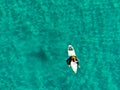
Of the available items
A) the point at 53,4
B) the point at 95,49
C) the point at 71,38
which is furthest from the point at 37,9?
the point at 95,49

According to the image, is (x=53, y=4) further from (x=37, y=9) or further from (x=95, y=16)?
(x=95, y=16)

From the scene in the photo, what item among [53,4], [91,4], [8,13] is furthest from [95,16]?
[8,13]

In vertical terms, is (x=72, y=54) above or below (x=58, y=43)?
below

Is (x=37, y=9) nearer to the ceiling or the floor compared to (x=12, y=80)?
nearer to the ceiling

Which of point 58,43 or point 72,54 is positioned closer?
point 72,54

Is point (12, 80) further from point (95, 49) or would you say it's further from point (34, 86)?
point (95, 49)

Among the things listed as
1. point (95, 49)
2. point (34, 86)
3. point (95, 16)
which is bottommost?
point (34, 86)
